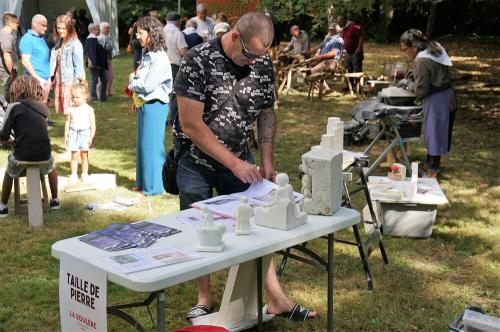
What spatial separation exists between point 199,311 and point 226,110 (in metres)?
1.20

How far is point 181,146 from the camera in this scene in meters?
3.36

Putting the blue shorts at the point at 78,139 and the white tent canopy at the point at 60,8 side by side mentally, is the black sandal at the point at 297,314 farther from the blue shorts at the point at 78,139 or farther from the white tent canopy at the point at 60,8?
the white tent canopy at the point at 60,8

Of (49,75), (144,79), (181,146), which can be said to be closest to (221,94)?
(181,146)

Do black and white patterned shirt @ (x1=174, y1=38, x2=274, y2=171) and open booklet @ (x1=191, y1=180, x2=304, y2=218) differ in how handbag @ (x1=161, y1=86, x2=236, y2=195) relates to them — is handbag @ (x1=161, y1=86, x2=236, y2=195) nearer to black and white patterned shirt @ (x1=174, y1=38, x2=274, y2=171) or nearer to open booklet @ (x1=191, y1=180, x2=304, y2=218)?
black and white patterned shirt @ (x1=174, y1=38, x2=274, y2=171)

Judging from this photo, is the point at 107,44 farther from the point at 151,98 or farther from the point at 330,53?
the point at 151,98

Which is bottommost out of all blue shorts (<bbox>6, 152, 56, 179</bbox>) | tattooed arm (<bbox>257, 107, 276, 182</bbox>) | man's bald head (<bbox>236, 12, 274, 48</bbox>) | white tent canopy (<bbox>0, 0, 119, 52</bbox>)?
blue shorts (<bbox>6, 152, 56, 179</bbox>)

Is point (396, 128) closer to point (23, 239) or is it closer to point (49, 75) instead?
point (23, 239)

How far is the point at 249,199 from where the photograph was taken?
3047 millimetres

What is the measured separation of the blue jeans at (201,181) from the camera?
11.0ft

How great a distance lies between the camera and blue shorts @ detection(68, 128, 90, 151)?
6305 millimetres

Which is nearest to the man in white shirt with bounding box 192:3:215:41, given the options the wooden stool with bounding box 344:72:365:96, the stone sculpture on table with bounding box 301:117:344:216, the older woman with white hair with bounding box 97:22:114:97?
the older woman with white hair with bounding box 97:22:114:97

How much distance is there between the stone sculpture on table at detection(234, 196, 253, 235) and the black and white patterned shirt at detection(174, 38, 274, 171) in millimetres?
733

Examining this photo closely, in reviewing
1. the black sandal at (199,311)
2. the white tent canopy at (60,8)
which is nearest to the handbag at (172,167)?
the black sandal at (199,311)

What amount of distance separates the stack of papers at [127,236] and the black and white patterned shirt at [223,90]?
0.73 meters
